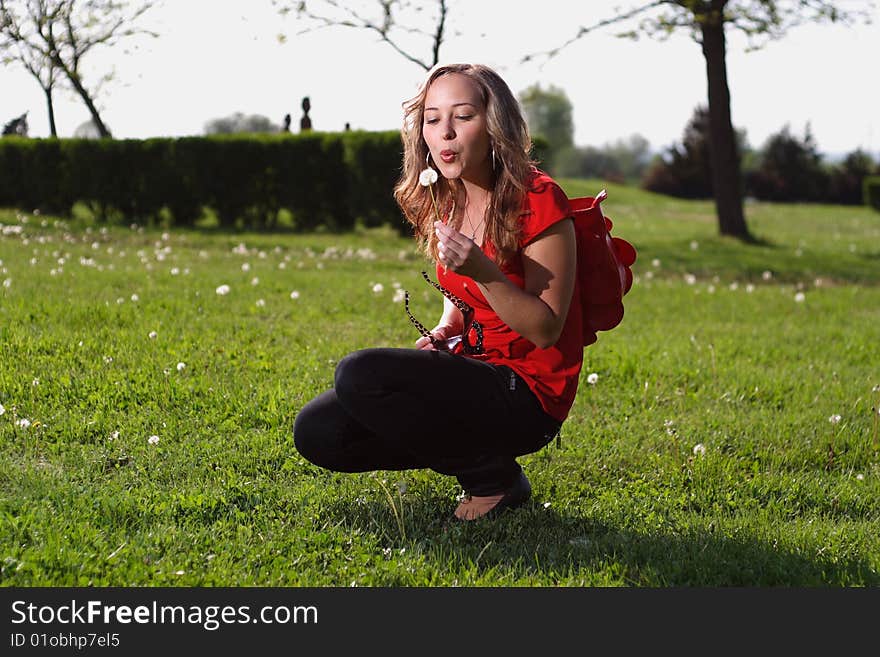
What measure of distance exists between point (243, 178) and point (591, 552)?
14.4 meters

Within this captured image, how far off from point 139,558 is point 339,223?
14135 millimetres

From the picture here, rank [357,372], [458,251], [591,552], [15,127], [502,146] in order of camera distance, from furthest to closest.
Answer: [15,127]
[591,552]
[357,372]
[502,146]
[458,251]

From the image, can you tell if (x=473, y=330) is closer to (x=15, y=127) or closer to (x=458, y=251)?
(x=458, y=251)

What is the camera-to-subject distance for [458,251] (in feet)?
9.79

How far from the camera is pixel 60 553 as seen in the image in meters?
3.27

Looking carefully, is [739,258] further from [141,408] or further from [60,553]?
[60,553]

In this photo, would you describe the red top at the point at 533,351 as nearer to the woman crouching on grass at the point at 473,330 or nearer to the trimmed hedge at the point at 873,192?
the woman crouching on grass at the point at 473,330

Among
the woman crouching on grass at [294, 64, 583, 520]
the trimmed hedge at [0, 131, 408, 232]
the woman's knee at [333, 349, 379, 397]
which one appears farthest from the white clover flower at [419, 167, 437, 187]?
the trimmed hedge at [0, 131, 408, 232]

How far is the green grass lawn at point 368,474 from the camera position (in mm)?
3439

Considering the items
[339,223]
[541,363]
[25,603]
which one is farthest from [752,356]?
[339,223]

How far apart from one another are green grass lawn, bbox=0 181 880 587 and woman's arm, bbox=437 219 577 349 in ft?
1.65

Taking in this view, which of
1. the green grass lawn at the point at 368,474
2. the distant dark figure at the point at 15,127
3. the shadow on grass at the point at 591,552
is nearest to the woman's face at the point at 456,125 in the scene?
the green grass lawn at the point at 368,474

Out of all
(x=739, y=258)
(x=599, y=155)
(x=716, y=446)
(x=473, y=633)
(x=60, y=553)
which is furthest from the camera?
(x=599, y=155)

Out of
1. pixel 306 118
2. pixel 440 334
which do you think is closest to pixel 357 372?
pixel 440 334
